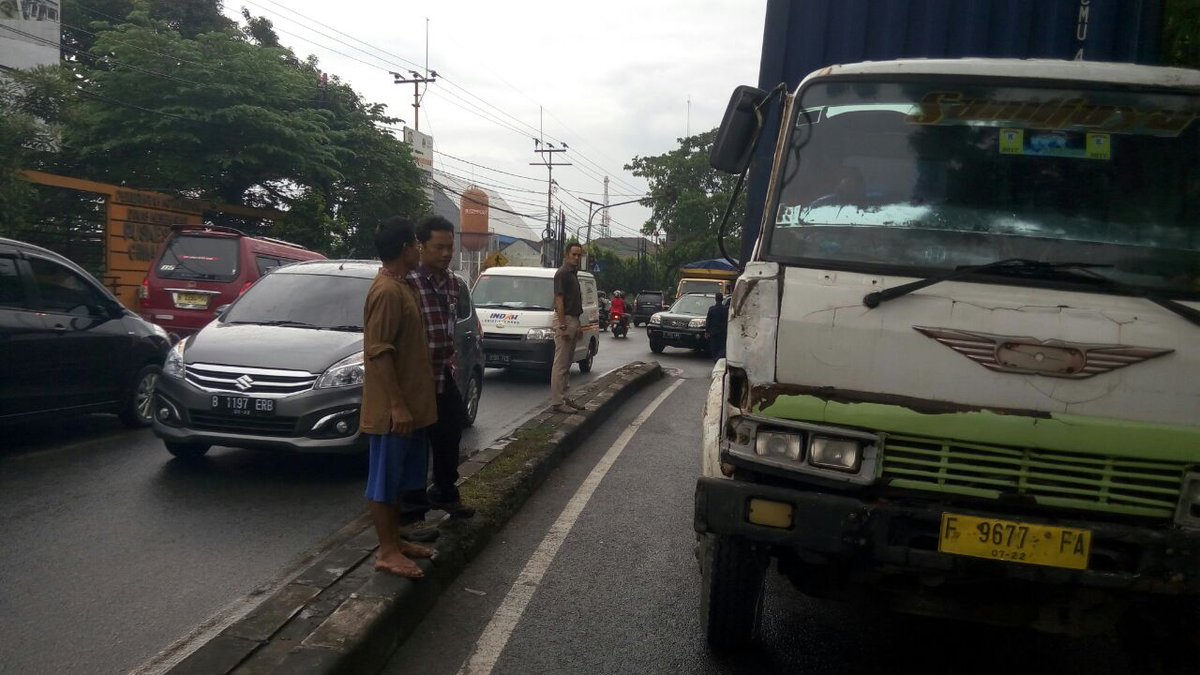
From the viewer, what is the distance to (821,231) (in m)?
3.65

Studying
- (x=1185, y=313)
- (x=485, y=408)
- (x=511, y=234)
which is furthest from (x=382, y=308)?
(x=511, y=234)

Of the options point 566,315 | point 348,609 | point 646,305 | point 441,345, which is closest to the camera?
point 348,609

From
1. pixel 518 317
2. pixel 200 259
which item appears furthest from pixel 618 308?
pixel 200 259

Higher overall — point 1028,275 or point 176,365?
point 1028,275

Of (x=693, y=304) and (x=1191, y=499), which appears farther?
(x=693, y=304)

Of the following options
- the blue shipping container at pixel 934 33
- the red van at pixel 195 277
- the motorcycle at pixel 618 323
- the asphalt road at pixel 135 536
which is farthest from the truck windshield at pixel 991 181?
the motorcycle at pixel 618 323

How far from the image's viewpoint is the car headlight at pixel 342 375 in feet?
21.0

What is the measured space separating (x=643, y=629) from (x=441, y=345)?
185 cm

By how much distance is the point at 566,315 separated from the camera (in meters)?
10.0

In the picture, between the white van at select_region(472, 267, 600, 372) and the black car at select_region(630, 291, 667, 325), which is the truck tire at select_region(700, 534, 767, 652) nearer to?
the white van at select_region(472, 267, 600, 372)

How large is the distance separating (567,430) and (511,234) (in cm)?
6961

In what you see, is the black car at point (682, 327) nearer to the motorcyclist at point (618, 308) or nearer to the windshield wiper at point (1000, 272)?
the motorcyclist at point (618, 308)

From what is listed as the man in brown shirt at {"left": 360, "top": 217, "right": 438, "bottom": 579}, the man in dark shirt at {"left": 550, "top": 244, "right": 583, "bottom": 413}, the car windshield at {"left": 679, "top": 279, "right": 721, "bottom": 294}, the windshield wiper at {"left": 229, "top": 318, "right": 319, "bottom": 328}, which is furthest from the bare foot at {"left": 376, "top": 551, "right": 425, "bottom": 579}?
the car windshield at {"left": 679, "top": 279, "right": 721, "bottom": 294}

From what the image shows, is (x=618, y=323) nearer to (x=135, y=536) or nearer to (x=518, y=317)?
(x=518, y=317)
